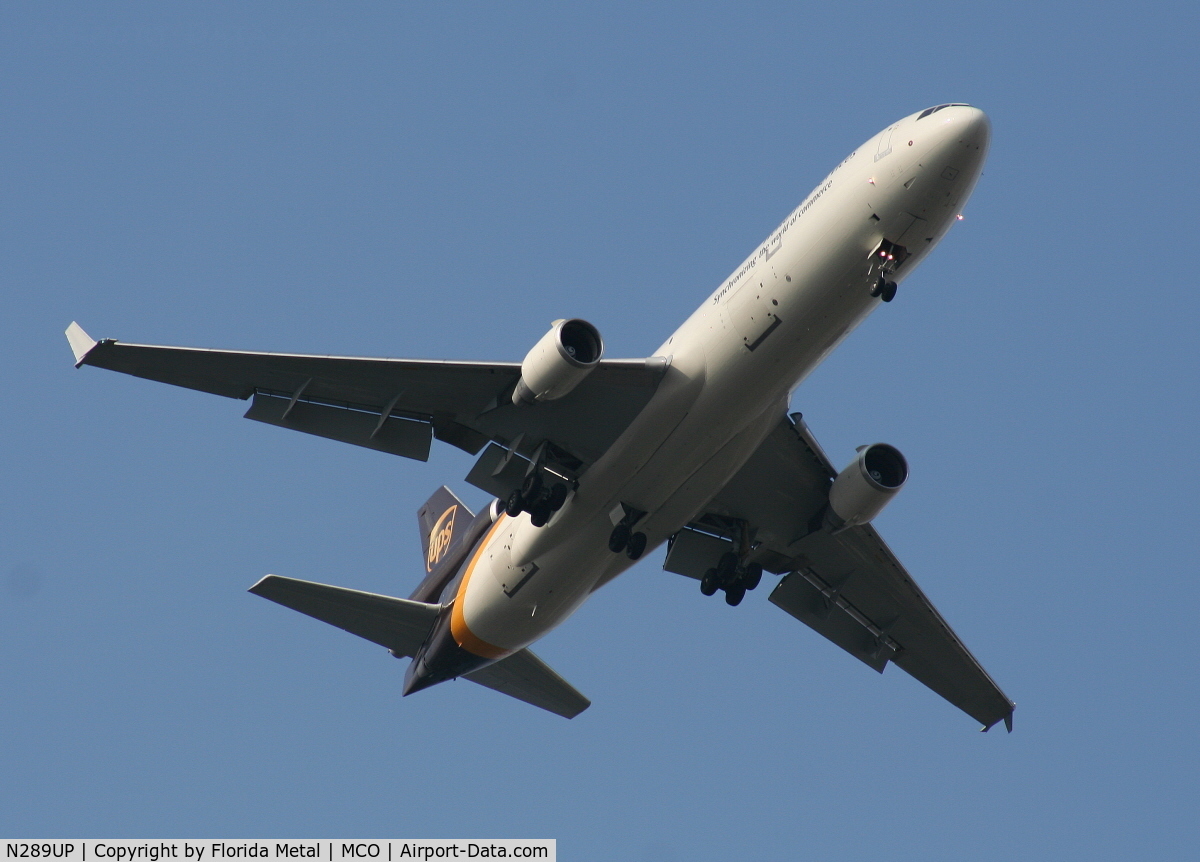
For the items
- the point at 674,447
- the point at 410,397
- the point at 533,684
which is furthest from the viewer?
the point at 533,684

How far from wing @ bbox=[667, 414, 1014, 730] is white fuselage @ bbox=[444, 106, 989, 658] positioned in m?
2.77

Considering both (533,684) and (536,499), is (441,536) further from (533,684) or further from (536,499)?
(536,499)

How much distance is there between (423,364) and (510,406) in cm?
Result: 210

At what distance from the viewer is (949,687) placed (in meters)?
38.5

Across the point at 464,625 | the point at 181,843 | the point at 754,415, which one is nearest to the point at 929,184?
the point at 754,415

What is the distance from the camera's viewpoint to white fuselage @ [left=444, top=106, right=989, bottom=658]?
27047mm

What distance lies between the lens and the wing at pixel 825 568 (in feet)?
110

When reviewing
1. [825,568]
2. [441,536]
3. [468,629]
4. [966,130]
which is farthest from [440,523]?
[966,130]

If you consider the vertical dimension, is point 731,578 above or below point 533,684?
above

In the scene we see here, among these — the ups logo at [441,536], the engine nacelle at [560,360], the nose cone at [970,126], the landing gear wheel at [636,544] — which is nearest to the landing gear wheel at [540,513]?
the landing gear wheel at [636,544]

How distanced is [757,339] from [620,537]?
227 inches

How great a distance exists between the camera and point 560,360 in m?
28.1

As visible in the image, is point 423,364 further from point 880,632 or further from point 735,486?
point 880,632

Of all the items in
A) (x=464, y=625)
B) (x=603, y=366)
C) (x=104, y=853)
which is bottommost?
(x=104, y=853)
